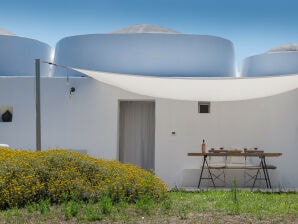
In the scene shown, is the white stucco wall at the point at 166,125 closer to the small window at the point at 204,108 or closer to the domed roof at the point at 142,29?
the small window at the point at 204,108

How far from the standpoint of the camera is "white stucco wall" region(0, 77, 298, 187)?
12789 millimetres

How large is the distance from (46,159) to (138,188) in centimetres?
167

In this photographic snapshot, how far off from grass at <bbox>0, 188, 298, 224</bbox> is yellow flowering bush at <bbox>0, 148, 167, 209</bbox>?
198 mm

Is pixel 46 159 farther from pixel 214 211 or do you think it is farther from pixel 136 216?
pixel 214 211

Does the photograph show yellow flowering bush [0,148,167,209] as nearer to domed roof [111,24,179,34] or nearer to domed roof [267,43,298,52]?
domed roof [111,24,179,34]

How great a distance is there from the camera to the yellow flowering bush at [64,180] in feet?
25.3

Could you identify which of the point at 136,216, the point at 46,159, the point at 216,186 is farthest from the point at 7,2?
the point at 136,216

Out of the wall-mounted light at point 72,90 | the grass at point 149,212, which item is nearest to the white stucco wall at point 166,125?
the wall-mounted light at point 72,90

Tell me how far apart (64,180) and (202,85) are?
165 inches

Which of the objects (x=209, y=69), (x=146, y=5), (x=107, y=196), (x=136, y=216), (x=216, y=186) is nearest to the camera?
(x=136, y=216)

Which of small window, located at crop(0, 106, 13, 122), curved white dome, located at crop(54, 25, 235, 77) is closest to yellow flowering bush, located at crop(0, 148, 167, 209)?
small window, located at crop(0, 106, 13, 122)

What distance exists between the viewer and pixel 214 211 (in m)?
7.31

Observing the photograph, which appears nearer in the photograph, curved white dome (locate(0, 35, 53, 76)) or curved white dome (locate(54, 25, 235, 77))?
curved white dome (locate(54, 25, 235, 77))

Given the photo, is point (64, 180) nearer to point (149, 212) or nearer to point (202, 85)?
point (149, 212)
